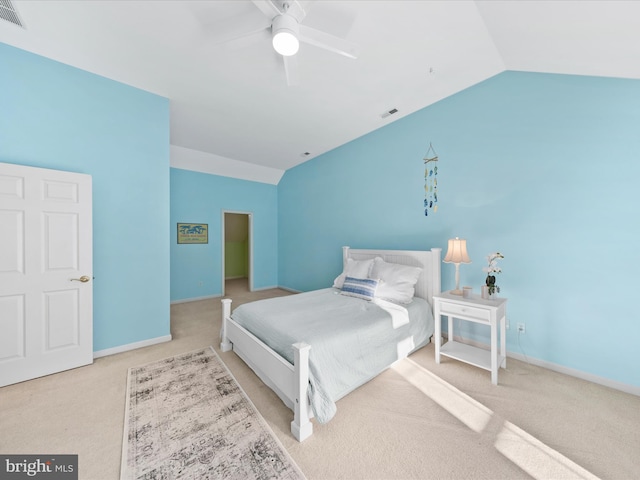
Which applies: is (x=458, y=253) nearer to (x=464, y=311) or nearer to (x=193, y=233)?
(x=464, y=311)

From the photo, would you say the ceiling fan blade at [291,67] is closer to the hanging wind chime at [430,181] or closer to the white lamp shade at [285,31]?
the white lamp shade at [285,31]

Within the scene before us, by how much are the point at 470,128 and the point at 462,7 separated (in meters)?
1.37

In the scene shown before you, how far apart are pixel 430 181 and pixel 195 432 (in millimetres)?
3666

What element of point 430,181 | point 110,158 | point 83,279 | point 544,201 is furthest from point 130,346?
point 544,201

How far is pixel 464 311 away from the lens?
2.48 metres

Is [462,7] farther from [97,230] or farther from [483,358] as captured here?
[97,230]

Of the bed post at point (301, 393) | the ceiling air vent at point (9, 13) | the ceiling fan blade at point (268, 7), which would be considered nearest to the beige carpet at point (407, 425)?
the bed post at point (301, 393)

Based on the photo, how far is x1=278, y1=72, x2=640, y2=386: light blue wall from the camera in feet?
7.06

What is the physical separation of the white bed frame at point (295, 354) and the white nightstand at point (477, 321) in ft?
1.64

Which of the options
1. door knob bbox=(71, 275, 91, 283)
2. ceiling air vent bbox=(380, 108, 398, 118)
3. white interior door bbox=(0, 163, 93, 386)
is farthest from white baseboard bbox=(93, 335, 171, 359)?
ceiling air vent bbox=(380, 108, 398, 118)

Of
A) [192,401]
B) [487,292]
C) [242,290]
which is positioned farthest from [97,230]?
[487,292]

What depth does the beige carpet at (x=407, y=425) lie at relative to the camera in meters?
1.46

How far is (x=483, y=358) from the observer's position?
246cm

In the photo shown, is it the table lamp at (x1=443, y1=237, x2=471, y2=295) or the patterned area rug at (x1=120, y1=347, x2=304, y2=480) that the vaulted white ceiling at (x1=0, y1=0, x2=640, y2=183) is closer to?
the table lamp at (x1=443, y1=237, x2=471, y2=295)
